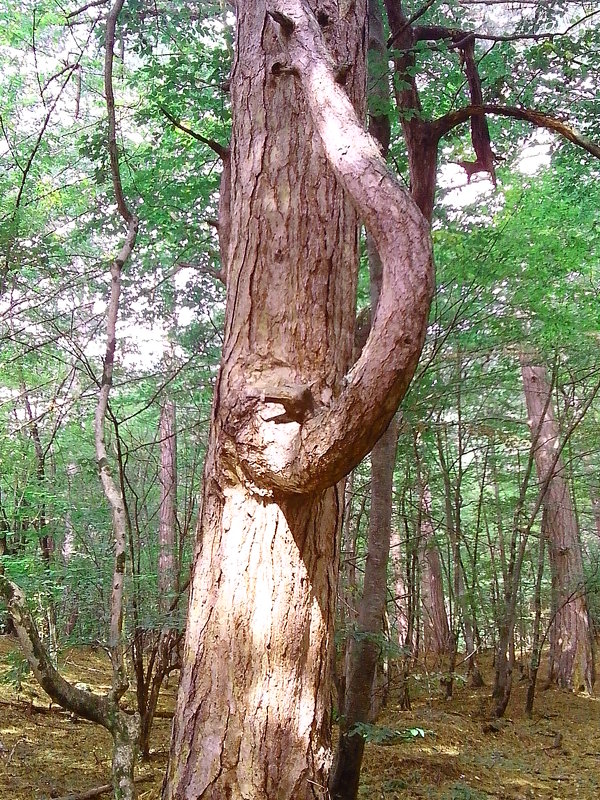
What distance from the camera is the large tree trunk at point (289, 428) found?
4.67ft

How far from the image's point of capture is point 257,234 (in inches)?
81.6

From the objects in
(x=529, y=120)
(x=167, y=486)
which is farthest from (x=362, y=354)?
(x=167, y=486)

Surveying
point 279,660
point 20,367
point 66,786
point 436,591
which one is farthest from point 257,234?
point 436,591

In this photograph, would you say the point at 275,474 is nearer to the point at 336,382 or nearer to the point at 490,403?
the point at 336,382

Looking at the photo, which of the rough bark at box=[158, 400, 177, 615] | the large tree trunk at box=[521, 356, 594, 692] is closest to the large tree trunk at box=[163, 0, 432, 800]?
the rough bark at box=[158, 400, 177, 615]

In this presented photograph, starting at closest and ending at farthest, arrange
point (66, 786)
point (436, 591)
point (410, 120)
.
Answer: point (410, 120)
point (66, 786)
point (436, 591)

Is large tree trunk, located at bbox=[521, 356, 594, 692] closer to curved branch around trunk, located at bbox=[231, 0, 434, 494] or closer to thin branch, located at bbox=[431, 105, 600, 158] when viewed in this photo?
thin branch, located at bbox=[431, 105, 600, 158]

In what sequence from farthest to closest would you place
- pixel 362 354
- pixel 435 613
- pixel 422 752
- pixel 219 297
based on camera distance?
pixel 435 613 → pixel 219 297 → pixel 422 752 → pixel 362 354

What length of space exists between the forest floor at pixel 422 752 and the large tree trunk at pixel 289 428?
257cm

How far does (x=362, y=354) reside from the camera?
1443 millimetres

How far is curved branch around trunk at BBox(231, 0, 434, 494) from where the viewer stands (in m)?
1.36

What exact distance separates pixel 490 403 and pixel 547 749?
5.62 meters

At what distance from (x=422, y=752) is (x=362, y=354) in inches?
239

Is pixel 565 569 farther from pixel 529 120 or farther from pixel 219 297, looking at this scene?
pixel 529 120
